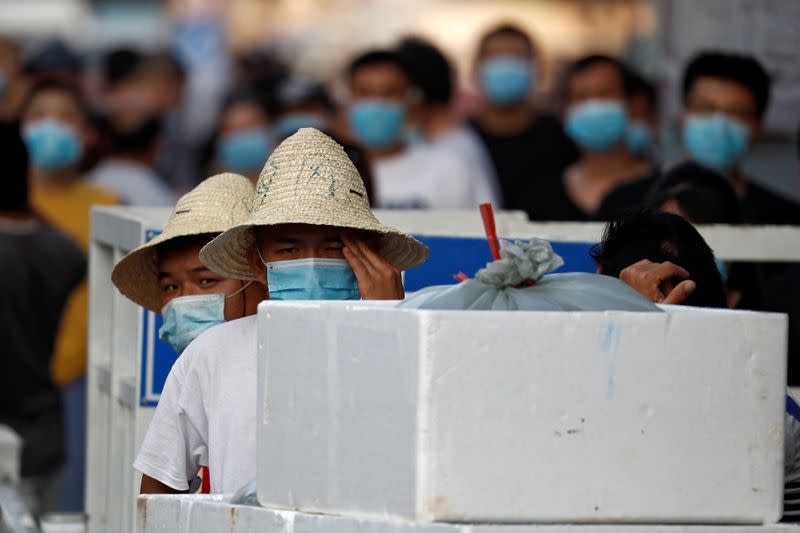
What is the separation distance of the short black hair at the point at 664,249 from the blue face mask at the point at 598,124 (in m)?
4.57

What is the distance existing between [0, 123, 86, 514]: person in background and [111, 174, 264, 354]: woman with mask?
3.35 metres

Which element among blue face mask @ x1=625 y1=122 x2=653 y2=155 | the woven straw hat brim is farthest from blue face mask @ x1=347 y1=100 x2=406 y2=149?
the woven straw hat brim

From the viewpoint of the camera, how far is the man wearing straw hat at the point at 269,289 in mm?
4117

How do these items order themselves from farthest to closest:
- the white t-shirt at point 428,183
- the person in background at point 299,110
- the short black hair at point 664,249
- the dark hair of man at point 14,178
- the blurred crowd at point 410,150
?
the person in background at point 299,110
the white t-shirt at point 428,183
the dark hair of man at point 14,178
the blurred crowd at point 410,150
the short black hair at point 664,249

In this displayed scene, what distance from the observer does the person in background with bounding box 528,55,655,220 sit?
28.5ft

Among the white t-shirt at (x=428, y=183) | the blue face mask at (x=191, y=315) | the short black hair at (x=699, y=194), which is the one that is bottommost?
the blue face mask at (x=191, y=315)

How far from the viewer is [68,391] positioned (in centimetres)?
935

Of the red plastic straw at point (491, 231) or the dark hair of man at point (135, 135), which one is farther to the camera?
the dark hair of man at point (135, 135)

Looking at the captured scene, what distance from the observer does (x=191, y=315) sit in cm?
477

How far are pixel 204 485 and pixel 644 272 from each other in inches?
43.8

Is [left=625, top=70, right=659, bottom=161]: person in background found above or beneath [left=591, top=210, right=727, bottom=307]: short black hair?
above

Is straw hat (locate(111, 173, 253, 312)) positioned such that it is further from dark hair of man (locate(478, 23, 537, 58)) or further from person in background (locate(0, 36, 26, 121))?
person in background (locate(0, 36, 26, 121))

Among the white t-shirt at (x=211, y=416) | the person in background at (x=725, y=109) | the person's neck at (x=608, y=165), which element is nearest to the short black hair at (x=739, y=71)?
the person in background at (x=725, y=109)

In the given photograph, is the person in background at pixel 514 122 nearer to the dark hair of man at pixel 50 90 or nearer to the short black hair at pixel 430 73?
the short black hair at pixel 430 73
